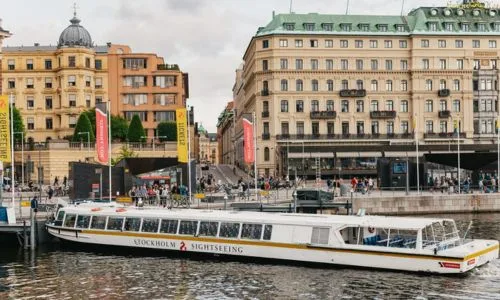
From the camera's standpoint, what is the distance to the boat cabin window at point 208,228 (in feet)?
144

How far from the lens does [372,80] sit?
415 feet

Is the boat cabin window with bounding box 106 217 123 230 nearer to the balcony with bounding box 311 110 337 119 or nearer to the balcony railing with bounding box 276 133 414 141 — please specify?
the balcony railing with bounding box 276 133 414 141

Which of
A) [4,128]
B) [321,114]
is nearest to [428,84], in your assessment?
[321,114]

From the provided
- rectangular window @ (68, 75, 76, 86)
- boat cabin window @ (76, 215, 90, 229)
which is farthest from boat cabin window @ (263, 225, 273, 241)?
rectangular window @ (68, 75, 76, 86)

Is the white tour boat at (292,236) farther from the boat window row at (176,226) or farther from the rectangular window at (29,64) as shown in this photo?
the rectangular window at (29,64)

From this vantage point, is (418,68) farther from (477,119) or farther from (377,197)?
(377,197)

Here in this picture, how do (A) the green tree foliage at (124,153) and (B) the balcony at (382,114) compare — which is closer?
(A) the green tree foliage at (124,153)

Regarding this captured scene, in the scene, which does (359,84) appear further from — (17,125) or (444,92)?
(17,125)

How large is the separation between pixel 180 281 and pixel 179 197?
1013 inches

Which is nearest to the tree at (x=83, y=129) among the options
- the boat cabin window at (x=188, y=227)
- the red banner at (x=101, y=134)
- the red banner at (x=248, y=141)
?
the red banner at (x=101, y=134)

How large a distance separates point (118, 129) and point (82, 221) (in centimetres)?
7133

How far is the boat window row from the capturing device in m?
42.7

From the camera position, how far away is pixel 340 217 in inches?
1662

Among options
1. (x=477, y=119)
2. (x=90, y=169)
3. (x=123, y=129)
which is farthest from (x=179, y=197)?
(x=477, y=119)
